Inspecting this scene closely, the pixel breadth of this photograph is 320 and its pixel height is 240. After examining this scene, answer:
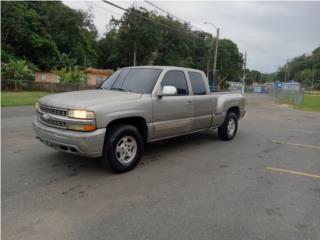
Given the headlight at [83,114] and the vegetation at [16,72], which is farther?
the vegetation at [16,72]

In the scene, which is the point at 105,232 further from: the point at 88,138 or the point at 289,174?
the point at 289,174

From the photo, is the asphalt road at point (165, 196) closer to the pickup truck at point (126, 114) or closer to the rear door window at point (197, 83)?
the pickup truck at point (126, 114)

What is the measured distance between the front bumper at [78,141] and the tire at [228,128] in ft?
13.5

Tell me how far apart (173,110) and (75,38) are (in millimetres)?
40253

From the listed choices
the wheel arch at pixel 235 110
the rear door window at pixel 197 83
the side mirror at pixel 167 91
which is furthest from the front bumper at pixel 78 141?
the wheel arch at pixel 235 110

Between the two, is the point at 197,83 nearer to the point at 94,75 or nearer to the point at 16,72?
the point at 16,72

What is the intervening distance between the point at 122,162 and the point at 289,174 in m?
3.08

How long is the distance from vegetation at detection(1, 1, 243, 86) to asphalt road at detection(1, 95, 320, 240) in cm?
2731

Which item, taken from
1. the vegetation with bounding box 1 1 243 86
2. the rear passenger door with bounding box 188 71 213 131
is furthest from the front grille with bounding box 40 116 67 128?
the vegetation with bounding box 1 1 243 86

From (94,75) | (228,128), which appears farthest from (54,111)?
(94,75)

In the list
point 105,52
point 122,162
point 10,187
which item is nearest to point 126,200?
point 122,162

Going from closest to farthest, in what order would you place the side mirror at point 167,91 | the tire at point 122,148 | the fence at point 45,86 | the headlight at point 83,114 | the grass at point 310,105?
the headlight at point 83,114 → the tire at point 122,148 → the side mirror at point 167,91 → the grass at point 310,105 → the fence at point 45,86

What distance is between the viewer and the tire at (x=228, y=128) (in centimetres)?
725

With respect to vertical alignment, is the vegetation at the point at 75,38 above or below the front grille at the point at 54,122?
above
